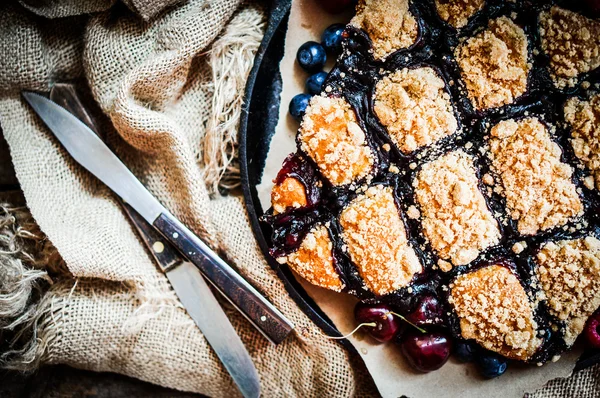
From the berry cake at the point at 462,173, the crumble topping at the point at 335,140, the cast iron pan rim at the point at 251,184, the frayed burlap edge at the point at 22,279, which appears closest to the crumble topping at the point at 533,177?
the berry cake at the point at 462,173

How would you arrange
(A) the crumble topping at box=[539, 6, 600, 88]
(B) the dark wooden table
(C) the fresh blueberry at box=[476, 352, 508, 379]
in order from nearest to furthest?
(A) the crumble topping at box=[539, 6, 600, 88] → (C) the fresh blueberry at box=[476, 352, 508, 379] → (B) the dark wooden table

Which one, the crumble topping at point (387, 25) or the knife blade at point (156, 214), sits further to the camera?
the knife blade at point (156, 214)

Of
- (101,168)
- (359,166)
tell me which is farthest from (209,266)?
(359,166)

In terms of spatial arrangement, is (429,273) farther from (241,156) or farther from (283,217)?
(241,156)

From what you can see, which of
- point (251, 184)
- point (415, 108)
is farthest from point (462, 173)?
point (251, 184)

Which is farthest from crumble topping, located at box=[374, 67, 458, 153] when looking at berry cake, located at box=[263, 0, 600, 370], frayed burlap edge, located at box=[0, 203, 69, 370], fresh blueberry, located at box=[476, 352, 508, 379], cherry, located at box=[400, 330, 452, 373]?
frayed burlap edge, located at box=[0, 203, 69, 370]

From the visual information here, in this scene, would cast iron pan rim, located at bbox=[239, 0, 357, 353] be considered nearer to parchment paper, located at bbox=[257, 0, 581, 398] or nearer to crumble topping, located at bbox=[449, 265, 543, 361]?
parchment paper, located at bbox=[257, 0, 581, 398]

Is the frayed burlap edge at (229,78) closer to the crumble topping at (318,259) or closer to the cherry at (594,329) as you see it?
the crumble topping at (318,259)
